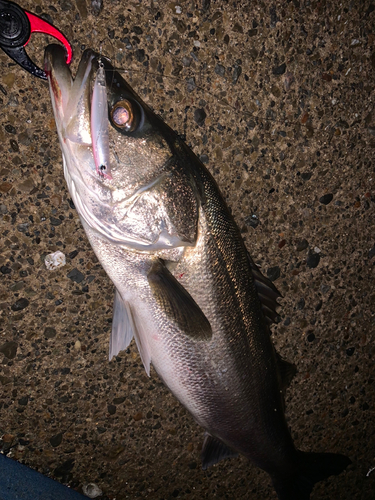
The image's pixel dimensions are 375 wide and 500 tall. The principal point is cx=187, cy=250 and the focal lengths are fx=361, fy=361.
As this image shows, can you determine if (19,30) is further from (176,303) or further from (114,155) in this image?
(176,303)

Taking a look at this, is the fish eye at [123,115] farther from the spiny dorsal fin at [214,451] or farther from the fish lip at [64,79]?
the spiny dorsal fin at [214,451]

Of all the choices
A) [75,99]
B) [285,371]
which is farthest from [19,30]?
[285,371]

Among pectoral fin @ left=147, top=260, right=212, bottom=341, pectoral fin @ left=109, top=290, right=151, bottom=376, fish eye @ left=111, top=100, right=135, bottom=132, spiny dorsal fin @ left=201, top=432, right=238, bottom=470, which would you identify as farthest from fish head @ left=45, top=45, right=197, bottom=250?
spiny dorsal fin @ left=201, top=432, right=238, bottom=470

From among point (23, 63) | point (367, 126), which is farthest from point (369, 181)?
point (23, 63)

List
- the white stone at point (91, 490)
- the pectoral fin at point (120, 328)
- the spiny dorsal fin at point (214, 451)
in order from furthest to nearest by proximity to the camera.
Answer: the white stone at point (91, 490) → the spiny dorsal fin at point (214, 451) → the pectoral fin at point (120, 328)

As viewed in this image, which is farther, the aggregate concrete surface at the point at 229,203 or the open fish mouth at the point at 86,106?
the aggregate concrete surface at the point at 229,203

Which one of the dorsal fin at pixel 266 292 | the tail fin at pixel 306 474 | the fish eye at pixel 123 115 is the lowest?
the tail fin at pixel 306 474

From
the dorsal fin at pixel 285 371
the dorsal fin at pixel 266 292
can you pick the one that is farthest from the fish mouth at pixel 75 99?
the dorsal fin at pixel 285 371
